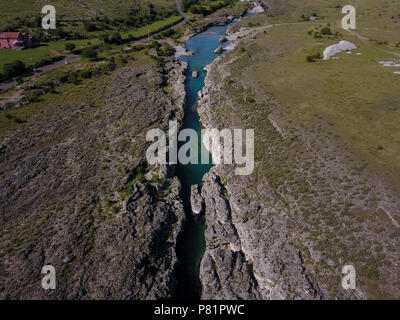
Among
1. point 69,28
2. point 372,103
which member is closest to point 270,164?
point 372,103

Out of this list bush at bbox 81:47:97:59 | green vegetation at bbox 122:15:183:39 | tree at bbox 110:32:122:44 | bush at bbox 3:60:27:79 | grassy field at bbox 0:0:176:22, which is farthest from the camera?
grassy field at bbox 0:0:176:22

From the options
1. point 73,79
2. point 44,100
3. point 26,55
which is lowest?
point 44,100

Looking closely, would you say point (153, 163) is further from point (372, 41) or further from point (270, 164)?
point (372, 41)

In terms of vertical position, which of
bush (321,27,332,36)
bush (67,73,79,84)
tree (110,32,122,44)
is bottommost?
bush (67,73,79,84)

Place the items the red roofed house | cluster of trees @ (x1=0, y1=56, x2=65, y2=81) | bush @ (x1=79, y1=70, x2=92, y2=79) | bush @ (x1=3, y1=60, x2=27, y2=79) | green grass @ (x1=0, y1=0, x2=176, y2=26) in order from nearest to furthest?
cluster of trees @ (x1=0, y1=56, x2=65, y2=81), bush @ (x1=3, y1=60, x2=27, y2=79), bush @ (x1=79, y1=70, x2=92, y2=79), the red roofed house, green grass @ (x1=0, y1=0, x2=176, y2=26)

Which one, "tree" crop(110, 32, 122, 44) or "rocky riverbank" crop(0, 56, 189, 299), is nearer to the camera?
"rocky riverbank" crop(0, 56, 189, 299)

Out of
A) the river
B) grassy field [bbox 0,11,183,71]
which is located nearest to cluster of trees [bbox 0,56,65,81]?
grassy field [bbox 0,11,183,71]

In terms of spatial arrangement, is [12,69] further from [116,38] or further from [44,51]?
[116,38]

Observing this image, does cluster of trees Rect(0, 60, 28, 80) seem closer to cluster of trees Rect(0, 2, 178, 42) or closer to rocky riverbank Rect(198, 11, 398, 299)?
cluster of trees Rect(0, 2, 178, 42)

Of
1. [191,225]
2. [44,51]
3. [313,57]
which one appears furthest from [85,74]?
[313,57]

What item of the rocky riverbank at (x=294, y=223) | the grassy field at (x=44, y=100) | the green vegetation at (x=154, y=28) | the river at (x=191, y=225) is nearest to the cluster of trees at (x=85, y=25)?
the green vegetation at (x=154, y=28)

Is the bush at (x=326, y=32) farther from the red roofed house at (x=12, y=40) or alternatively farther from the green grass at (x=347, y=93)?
the red roofed house at (x=12, y=40)
